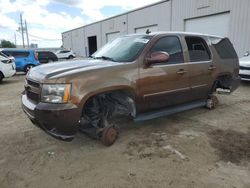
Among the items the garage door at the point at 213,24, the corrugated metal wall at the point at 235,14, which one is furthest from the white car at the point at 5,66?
the corrugated metal wall at the point at 235,14

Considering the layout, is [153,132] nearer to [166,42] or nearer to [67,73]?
[166,42]

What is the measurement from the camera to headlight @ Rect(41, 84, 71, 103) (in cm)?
316

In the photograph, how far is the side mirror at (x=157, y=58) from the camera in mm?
3857

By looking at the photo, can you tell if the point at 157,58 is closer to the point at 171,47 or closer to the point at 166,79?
the point at 166,79

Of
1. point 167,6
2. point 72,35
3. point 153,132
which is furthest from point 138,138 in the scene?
point 72,35

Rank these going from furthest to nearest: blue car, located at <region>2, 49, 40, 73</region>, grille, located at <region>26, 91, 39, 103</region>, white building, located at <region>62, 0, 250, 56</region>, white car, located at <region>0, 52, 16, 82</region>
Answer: blue car, located at <region>2, 49, 40, 73</region>
white building, located at <region>62, 0, 250, 56</region>
white car, located at <region>0, 52, 16, 82</region>
grille, located at <region>26, 91, 39, 103</region>

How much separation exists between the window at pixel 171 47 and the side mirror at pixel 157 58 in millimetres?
299

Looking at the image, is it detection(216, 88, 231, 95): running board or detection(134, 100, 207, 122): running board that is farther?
detection(216, 88, 231, 95): running board

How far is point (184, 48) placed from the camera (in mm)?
4680

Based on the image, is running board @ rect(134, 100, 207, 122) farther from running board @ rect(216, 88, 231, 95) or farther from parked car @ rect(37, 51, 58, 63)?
parked car @ rect(37, 51, 58, 63)

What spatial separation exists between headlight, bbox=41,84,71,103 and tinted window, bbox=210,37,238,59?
376 centimetres

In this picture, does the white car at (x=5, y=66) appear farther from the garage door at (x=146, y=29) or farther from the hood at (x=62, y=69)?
the garage door at (x=146, y=29)

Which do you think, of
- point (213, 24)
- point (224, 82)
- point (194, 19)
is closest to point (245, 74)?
point (224, 82)

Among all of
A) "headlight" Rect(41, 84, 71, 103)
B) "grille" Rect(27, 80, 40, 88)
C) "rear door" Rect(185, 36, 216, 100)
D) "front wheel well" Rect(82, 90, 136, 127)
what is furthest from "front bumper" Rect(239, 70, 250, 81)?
"grille" Rect(27, 80, 40, 88)
